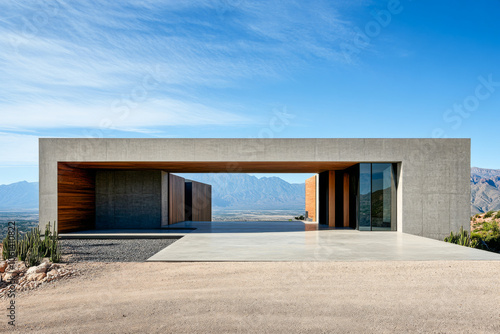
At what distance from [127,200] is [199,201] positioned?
8.39 metres

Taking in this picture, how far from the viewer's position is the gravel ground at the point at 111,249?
775 centimetres

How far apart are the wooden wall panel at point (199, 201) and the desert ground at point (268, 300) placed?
1462cm

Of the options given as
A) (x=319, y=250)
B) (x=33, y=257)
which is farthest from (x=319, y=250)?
(x=33, y=257)

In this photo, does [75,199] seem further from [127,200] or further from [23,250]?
[23,250]

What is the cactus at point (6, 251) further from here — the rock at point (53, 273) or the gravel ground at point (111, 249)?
the rock at point (53, 273)

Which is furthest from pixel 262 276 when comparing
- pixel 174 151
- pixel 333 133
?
pixel 333 133

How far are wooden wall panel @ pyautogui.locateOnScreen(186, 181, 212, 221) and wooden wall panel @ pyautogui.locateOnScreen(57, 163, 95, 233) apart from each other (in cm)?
704

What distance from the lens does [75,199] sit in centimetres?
1360

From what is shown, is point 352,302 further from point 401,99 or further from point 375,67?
point 401,99

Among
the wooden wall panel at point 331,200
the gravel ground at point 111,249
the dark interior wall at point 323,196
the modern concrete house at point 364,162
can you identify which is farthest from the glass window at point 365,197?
the gravel ground at point 111,249

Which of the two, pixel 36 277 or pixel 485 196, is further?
pixel 485 196

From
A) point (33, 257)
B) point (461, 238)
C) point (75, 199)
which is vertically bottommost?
point (461, 238)

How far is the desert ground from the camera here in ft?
12.7

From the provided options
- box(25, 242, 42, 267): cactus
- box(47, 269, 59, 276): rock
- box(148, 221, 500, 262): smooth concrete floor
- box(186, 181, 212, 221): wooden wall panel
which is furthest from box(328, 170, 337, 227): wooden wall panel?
box(47, 269, 59, 276): rock
